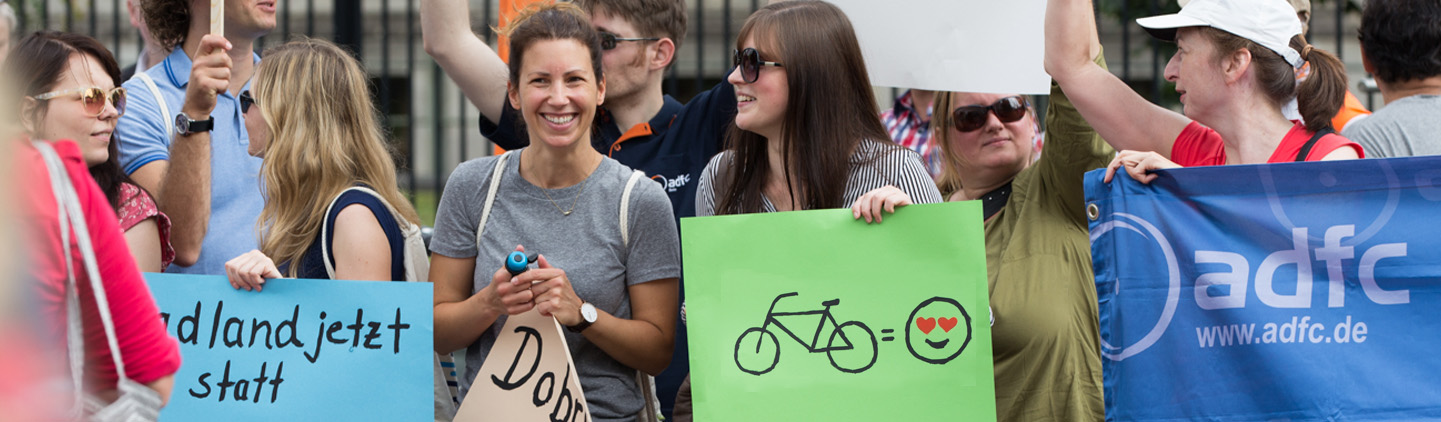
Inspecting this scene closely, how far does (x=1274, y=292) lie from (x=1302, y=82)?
0.50 meters

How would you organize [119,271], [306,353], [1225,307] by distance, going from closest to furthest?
[119,271], [1225,307], [306,353]

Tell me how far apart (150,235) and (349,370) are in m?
0.76

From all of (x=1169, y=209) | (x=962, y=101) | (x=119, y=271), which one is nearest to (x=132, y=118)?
(x=119, y=271)

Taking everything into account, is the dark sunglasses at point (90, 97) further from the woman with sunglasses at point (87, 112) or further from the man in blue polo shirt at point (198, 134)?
the man in blue polo shirt at point (198, 134)

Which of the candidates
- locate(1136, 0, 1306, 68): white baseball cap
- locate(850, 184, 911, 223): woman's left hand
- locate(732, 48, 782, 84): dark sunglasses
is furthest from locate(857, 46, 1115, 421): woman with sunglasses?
locate(732, 48, 782, 84): dark sunglasses

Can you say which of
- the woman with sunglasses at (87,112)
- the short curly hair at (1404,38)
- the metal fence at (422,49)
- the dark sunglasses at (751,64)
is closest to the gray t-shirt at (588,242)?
the dark sunglasses at (751,64)

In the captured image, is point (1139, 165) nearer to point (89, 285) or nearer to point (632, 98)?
point (632, 98)

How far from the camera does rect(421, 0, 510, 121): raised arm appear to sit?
400 centimetres

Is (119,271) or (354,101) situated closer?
(119,271)

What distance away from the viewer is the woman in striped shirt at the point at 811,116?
10.5 feet

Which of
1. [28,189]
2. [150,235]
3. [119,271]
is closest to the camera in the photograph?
[28,189]

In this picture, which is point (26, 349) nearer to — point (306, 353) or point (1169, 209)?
point (306, 353)

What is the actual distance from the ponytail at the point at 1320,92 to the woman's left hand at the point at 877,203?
95 centimetres

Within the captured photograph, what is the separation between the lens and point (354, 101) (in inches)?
135
